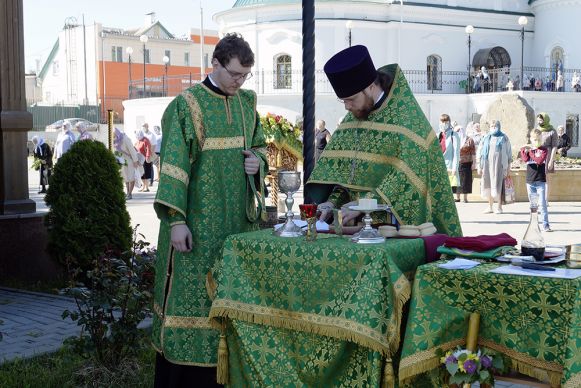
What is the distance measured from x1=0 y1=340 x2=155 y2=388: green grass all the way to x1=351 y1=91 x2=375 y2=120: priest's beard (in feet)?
7.07

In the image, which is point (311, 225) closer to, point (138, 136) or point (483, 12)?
point (138, 136)

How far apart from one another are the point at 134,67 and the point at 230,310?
189 ft

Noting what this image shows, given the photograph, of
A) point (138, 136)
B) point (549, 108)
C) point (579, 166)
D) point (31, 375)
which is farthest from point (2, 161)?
point (549, 108)

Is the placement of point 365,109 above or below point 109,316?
above

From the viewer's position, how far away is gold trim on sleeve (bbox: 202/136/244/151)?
14.7ft

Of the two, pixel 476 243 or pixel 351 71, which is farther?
pixel 351 71

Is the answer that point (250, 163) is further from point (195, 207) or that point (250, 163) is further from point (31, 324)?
point (31, 324)

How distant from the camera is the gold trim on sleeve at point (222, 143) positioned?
4.48 meters

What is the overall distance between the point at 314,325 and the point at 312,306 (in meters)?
0.09

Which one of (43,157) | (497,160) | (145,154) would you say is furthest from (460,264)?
(145,154)

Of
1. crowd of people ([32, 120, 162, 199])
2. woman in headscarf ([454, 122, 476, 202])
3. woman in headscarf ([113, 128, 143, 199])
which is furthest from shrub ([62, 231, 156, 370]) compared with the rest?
woman in headscarf ([113, 128, 143, 199])

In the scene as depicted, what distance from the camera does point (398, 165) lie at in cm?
421

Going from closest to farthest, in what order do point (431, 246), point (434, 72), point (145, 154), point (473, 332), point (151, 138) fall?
point (473, 332) < point (431, 246) < point (145, 154) < point (151, 138) < point (434, 72)

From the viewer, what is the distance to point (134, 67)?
59656 mm
